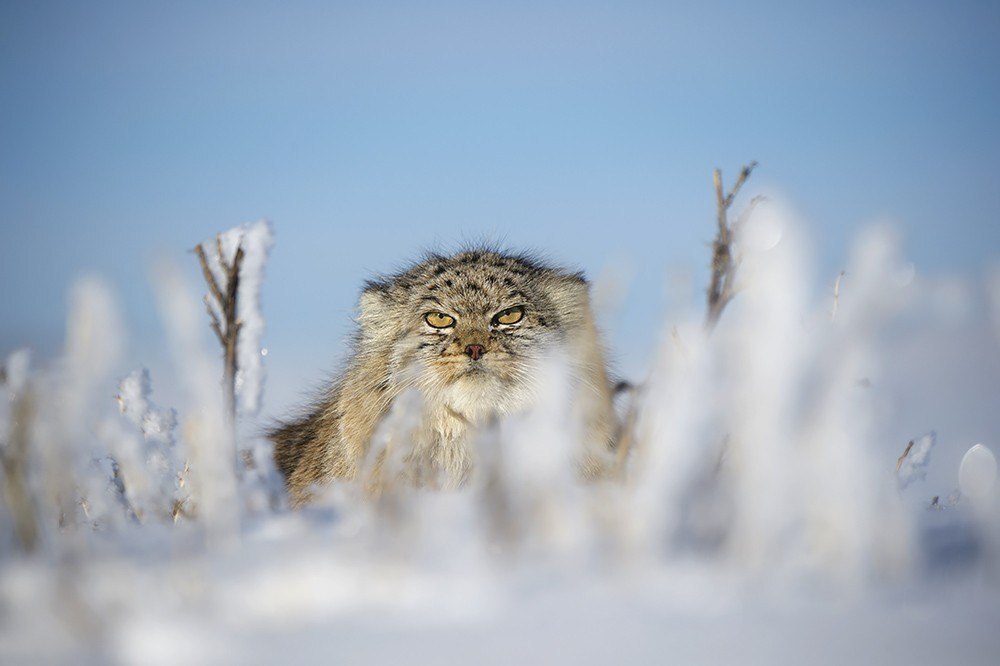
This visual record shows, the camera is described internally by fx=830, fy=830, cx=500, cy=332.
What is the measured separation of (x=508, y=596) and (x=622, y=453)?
36.8 inches

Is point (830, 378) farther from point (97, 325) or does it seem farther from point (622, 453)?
point (97, 325)

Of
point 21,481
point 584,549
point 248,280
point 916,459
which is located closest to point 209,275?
point 248,280

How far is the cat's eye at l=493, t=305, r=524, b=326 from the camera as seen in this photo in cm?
551

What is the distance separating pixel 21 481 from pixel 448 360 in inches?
114

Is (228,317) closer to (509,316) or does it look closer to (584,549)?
(584,549)

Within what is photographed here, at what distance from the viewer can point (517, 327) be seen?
18.0ft

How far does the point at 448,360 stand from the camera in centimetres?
507

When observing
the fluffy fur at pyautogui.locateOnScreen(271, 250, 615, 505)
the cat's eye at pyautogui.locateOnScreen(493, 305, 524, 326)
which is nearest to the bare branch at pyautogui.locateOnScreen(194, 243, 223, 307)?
the fluffy fur at pyautogui.locateOnScreen(271, 250, 615, 505)

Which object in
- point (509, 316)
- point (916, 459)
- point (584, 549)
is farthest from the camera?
point (509, 316)

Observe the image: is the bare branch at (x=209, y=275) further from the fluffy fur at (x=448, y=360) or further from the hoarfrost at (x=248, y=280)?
the fluffy fur at (x=448, y=360)

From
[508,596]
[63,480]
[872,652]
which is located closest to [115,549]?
[63,480]

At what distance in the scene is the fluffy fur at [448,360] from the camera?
5.00 m

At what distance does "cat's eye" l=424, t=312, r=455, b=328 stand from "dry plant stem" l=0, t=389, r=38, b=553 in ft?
10.4

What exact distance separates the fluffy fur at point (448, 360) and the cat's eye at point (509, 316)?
2cm
